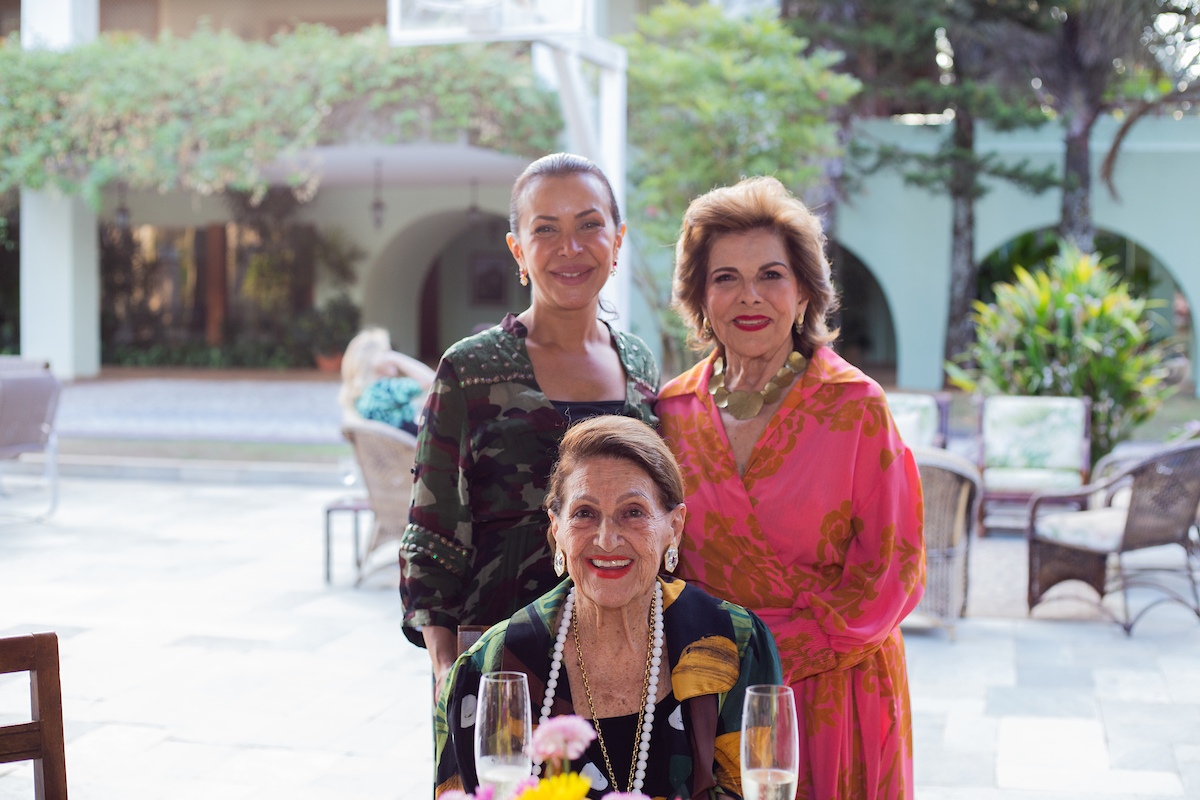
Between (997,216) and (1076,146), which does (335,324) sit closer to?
(997,216)

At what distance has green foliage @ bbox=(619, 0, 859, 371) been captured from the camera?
11992 millimetres

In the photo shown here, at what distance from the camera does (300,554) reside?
24.0ft

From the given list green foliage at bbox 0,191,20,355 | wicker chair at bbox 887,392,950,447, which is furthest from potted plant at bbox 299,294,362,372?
wicker chair at bbox 887,392,950,447

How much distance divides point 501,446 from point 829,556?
2.07 ft

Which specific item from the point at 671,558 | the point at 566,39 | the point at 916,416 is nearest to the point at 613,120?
the point at 566,39

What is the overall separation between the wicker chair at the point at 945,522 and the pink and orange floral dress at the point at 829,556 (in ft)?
11.0

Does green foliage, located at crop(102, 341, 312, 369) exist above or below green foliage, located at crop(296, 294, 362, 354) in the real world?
below

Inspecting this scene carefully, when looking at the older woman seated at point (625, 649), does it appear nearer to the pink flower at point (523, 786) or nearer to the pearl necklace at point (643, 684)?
the pearl necklace at point (643, 684)

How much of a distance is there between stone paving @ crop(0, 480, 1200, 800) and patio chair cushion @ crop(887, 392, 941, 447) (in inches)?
37.2

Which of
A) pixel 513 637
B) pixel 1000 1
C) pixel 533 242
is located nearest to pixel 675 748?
pixel 513 637

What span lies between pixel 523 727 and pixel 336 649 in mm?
4033

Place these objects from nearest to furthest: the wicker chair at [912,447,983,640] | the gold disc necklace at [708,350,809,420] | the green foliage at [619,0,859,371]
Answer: the gold disc necklace at [708,350,809,420]
the wicker chair at [912,447,983,640]
the green foliage at [619,0,859,371]

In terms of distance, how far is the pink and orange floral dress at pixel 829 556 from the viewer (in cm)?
199

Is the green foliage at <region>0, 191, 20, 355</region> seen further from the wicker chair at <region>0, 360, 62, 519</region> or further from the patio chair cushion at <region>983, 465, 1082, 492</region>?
the patio chair cushion at <region>983, 465, 1082, 492</region>
